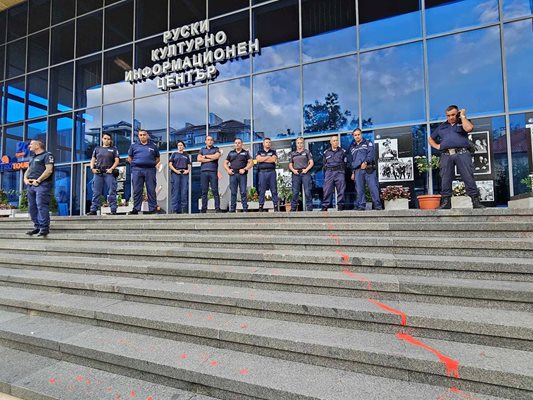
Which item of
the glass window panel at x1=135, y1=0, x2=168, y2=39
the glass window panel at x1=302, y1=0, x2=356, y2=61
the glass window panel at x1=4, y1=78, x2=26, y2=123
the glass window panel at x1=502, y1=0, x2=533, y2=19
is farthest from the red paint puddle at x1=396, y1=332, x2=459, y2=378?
the glass window panel at x1=4, y1=78, x2=26, y2=123

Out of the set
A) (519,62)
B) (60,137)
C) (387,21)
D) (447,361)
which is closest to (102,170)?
(447,361)

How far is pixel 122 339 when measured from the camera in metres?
2.81

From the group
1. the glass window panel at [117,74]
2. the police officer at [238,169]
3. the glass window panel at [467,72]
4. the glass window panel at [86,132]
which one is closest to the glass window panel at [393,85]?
the glass window panel at [467,72]

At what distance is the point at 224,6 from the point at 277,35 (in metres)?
2.32

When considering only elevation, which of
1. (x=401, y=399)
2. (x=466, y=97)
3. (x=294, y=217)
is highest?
(x=466, y=97)

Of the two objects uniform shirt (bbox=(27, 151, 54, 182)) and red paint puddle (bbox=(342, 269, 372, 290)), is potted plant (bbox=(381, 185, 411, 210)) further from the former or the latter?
uniform shirt (bbox=(27, 151, 54, 182))

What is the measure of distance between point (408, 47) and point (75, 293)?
9.53 metres

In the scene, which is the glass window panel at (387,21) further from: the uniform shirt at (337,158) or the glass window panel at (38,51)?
the glass window panel at (38,51)

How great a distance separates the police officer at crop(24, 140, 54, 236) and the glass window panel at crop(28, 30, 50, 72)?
34.9ft

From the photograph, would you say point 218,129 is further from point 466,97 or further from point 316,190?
point 466,97

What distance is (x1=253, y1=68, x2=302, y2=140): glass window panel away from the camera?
9.85 metres

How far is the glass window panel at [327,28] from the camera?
9.59 metres

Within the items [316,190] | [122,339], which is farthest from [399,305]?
[316,190]

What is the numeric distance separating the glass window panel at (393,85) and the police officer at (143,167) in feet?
18.9
